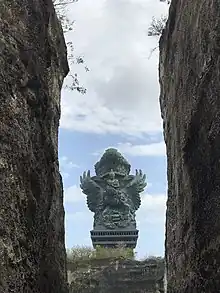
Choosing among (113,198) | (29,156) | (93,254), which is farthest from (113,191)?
(29,156)

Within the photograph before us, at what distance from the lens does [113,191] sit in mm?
26391

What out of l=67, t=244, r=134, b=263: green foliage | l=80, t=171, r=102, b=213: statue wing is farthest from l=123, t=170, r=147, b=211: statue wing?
l=67, t=244, r=134, b=263: green foliage

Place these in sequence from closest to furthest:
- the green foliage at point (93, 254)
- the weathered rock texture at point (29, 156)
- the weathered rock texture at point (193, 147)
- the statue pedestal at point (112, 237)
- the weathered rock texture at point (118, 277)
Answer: the weathered rock texture at point (29, 156) < the weathered rock texture at point (193, 147) < the weathered rock texture at point (118, 277) < the green foliage at point (93, 254) < the statue pedestal at point (112, 237)

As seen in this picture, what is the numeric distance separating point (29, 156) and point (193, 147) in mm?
1953

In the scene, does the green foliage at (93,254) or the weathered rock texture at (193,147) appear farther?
the green foliage at (93,254)

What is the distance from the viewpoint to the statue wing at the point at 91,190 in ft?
87.6

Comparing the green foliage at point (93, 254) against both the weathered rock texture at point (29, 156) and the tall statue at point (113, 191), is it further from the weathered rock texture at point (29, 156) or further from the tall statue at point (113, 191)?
the weathered rock texture at point (29, 156)

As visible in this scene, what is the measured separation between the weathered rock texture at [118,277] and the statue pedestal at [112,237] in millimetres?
6885

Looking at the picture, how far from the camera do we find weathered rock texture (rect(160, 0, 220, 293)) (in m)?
7.51

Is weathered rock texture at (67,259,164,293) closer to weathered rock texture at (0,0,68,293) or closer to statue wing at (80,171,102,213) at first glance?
weathered rock texture at (0,0,68,293)

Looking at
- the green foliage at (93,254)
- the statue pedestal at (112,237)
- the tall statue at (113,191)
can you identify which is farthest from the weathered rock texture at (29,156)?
the tall statue at (113,191)

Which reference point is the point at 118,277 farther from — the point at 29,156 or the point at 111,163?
the point at 29,156

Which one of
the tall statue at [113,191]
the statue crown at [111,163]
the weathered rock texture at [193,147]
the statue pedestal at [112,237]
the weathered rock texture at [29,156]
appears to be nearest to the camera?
the weathered rock texture at [29,156]

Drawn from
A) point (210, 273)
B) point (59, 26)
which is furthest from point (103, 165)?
point (210, 273)
